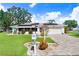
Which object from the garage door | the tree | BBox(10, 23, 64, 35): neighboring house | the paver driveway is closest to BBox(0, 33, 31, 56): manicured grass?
BBox(10, 23, 64, 35): neighboring house

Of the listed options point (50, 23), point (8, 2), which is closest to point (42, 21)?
point (50, 23)

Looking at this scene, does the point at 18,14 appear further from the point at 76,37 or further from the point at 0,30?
the point at 76,37

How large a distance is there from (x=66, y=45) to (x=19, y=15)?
4.07 feet

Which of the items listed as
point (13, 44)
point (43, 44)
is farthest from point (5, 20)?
point (43, 44)

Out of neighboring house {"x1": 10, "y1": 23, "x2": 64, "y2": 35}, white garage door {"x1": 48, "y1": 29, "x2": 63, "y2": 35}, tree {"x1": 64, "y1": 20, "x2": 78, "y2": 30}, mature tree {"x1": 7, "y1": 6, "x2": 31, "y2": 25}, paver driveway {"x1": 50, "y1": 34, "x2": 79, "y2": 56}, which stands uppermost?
mature tree {"x1": 7, "y1": 6, "x2": 31, "y2": 25}

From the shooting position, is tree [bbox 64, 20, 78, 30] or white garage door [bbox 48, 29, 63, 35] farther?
white garage door [bbox 48, 29, 63, 35]

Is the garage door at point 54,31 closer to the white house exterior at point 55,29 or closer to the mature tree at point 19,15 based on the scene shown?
the white house exterior at point 55,29

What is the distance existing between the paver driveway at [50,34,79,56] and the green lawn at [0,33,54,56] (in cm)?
18

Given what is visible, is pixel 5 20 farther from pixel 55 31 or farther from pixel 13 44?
pixel 55 31

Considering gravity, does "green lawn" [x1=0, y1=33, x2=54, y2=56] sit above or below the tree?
below

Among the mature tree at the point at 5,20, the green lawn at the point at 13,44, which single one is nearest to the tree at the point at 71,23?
the green lawn at the point at 13,44

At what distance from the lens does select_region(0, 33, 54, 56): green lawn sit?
10852 mm

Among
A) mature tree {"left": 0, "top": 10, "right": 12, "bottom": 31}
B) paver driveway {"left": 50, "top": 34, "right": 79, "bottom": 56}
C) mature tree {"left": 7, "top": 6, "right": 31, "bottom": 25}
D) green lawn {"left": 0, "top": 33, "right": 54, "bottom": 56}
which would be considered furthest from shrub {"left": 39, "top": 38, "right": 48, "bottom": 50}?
mature tree {"left": 0, "top": 10, "right": 12, "bottom": 31}

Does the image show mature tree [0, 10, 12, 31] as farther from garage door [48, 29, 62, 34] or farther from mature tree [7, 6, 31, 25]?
garage door [48, 29, 62, 34]
